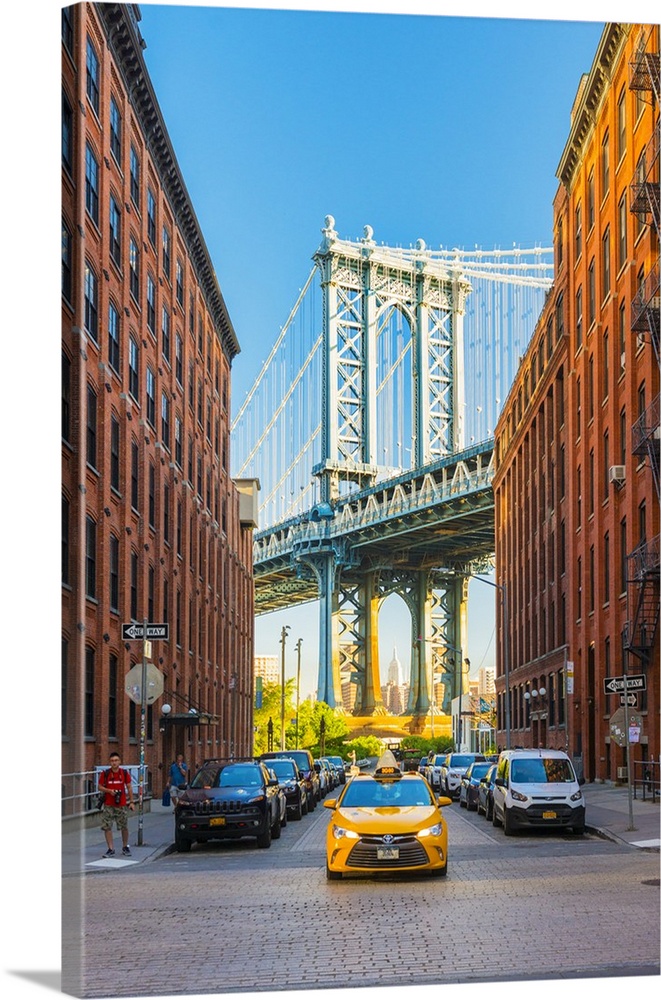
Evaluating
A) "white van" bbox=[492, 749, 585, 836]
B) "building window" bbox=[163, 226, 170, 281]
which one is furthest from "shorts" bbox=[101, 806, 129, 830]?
"building window" bbox=[163, 226, 170, 281]

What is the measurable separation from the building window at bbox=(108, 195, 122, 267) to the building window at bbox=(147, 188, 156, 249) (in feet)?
19.8

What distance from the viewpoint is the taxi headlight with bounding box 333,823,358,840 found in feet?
62.3

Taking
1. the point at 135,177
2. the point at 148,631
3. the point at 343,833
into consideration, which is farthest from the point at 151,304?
the point at 343,833

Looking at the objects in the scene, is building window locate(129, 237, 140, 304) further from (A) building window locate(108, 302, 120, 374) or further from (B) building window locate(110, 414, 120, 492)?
(B) building window locate(110, 414, 120, 492)

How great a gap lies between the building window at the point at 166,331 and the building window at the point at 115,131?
8.78m

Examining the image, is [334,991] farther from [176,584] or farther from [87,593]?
[176,584]

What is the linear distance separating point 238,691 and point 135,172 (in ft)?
127

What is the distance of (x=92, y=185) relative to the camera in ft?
115

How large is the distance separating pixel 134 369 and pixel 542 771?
19.0 m

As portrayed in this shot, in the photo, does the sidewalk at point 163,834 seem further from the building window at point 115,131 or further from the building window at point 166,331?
the building window at point 115,131

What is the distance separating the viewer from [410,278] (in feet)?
182

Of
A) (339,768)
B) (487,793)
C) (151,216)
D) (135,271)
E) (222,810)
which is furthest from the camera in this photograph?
(339,768)

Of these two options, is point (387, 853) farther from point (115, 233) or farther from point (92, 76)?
point (115, 233)
